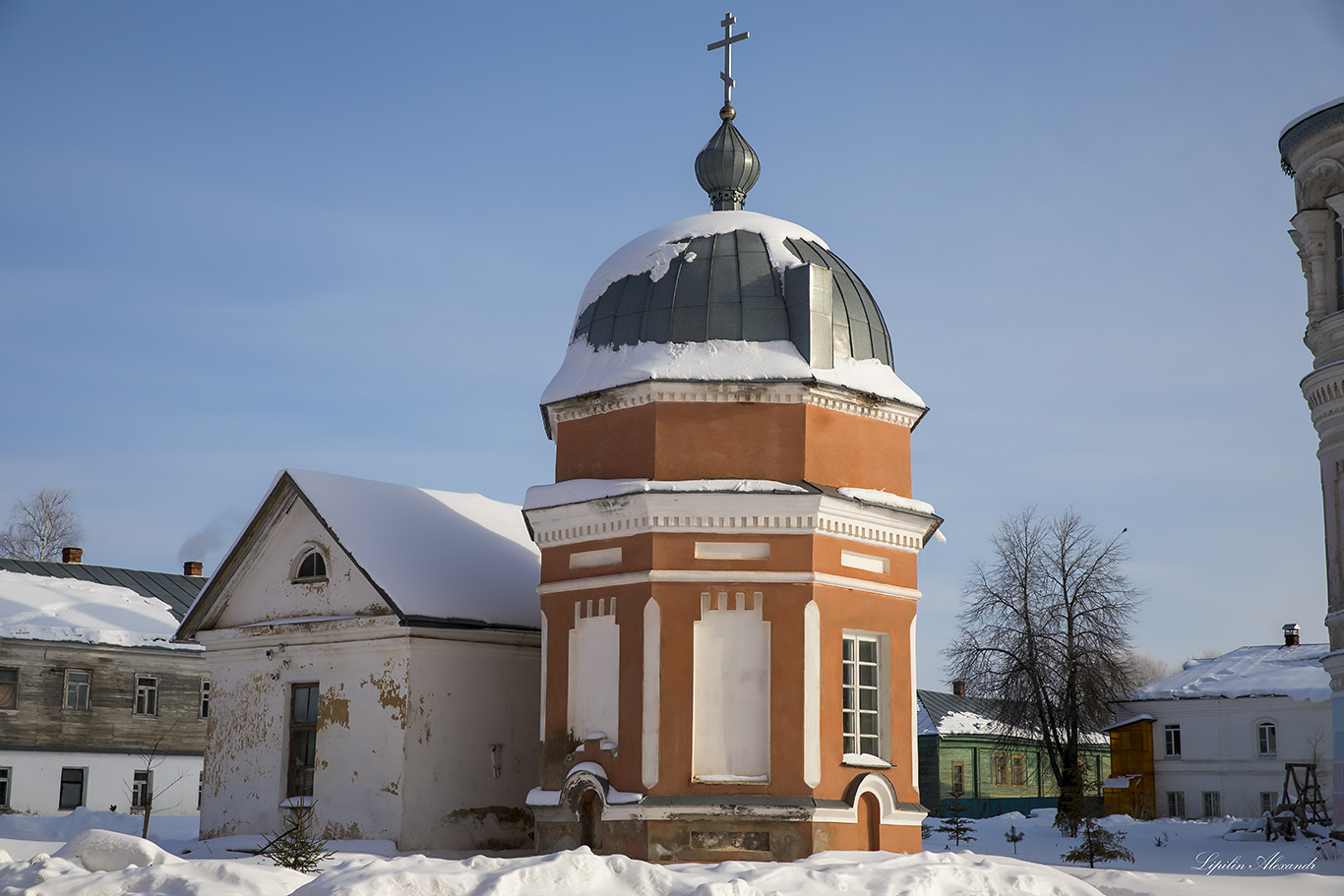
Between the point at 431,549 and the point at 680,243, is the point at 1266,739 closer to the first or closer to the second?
the point at 431,549

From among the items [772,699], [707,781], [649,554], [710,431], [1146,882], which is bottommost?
[1146,882]

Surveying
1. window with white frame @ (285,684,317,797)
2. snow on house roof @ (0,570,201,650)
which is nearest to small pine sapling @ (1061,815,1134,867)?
window with white frame @ (285,684,317,797)

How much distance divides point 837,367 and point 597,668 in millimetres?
4553

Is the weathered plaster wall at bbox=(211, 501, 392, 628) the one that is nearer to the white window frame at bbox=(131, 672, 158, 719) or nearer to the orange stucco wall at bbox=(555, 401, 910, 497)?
the orange stucco wall at bbox=(555, 401, 910, 497)

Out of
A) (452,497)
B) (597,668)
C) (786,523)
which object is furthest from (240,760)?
(786,523)

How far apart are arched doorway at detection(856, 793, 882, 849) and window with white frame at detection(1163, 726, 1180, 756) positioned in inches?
1237

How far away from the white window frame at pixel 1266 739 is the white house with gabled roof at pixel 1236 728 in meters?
0.03

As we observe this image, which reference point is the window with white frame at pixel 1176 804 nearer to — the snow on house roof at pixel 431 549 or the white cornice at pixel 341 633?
the snow on house roof at pixel 431 549

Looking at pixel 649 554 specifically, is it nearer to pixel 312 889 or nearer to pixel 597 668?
pixel 597 668

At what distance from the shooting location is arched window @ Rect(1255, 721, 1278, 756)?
39750mm

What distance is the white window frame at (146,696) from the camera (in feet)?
108

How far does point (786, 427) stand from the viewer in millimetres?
15000

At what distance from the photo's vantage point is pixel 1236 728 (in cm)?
4059

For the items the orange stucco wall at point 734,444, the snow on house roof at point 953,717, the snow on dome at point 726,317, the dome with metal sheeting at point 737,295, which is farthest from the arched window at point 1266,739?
the orange stucco wall at point 734,444
